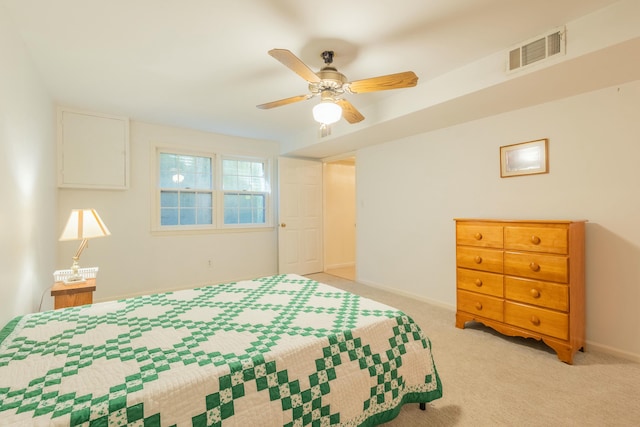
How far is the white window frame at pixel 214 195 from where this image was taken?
4086 mm

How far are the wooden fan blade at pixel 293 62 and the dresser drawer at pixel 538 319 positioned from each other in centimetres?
243

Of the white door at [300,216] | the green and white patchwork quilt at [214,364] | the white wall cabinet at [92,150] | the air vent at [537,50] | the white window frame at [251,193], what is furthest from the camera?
the white door at [300,216]

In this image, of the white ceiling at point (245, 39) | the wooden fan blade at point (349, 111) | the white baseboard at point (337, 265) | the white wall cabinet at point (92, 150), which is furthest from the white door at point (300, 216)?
the wooden fan blade at point (349, 111)

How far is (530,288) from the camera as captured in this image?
94.0 inches

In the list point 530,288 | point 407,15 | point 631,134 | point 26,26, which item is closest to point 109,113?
point 26,26

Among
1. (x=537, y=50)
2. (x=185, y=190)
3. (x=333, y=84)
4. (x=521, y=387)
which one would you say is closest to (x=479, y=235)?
(x=521, y=387)

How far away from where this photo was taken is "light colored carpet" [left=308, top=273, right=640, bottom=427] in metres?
1.64

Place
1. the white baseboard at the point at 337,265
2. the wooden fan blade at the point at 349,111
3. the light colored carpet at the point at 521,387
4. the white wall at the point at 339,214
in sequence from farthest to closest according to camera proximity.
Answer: the white wall at the point at 339,214 → the white baseboard at the point at 337,265 → the wooden fan blade at the point at 349,111 → the light colored carpet at the point at 521,387

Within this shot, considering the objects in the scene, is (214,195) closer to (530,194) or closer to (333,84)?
(333,84)

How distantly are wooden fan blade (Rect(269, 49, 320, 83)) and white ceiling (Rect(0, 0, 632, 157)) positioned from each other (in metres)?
0.31

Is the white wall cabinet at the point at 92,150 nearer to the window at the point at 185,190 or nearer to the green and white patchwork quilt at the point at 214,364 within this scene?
the window at the point at 185,190

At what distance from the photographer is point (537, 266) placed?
2.34 m

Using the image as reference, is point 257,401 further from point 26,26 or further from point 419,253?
point 419,253

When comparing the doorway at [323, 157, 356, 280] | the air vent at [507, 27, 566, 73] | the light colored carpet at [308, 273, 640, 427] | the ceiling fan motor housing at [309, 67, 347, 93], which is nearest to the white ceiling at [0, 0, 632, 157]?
the air vent at [507, 27, 566, 73]
